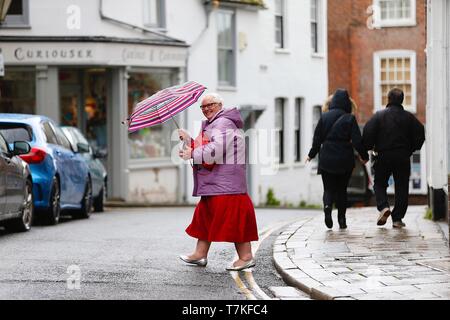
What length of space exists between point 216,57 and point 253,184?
4.45 metres

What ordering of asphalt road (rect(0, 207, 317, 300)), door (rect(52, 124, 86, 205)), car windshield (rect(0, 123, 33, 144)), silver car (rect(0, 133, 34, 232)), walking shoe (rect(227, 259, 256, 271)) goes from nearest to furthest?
asphalt road (rect(0, 207, 317, 300)) < walking shoe (rect(227, 259, 256, 271)) < silver car (rect(0, 133, 34, 232)) < car windshield (rect(0, 123, 33, 144)) < door (rect(52, 124, 86, 205))

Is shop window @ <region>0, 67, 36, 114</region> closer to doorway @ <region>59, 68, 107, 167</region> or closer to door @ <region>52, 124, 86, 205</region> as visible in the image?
doorway @ <region>59, 68, 107, 167</region>

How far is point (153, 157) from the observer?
1282 inches

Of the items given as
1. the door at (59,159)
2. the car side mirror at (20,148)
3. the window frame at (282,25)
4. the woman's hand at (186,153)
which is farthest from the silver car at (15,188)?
the window frame at (282,25)

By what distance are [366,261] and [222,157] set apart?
181 cm

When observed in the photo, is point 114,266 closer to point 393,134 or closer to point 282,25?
point 393,134

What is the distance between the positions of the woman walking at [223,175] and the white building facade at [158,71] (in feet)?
59.4

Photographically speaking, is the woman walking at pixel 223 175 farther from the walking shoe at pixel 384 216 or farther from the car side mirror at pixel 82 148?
the car side mirror at pixel 82 148

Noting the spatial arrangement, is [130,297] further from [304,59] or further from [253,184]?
[304,59]

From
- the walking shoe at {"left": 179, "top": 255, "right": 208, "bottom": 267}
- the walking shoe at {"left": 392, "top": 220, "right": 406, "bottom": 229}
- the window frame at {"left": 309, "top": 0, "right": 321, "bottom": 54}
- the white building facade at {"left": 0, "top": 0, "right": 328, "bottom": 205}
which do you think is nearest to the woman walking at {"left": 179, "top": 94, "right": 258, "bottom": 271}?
the walking shoe at {"left": 179, "top": 255, "right": 208, "bottom": 267}

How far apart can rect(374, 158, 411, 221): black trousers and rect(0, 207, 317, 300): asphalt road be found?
157 centimetres

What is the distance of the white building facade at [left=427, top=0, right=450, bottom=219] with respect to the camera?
1692cm

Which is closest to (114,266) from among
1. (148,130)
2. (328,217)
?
(328,217)

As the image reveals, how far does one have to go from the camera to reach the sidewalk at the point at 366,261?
10.2 meters
